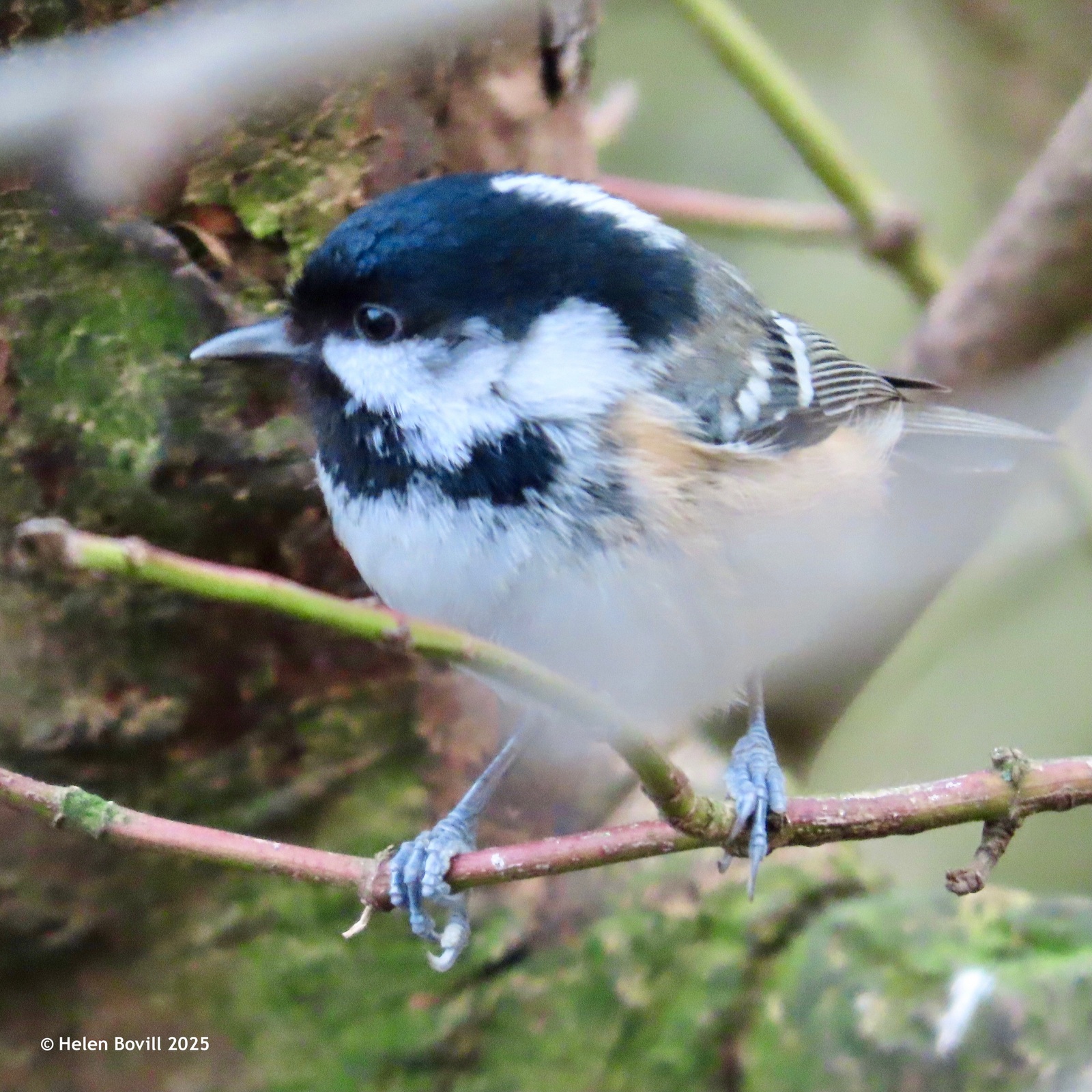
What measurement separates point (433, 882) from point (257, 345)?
46 centimetres

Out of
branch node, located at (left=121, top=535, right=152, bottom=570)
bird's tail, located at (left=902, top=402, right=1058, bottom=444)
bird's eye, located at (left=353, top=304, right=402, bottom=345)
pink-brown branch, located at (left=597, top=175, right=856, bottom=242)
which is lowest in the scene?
bird's tail, located at (left=902, top=402, right=1058, bottom=444)

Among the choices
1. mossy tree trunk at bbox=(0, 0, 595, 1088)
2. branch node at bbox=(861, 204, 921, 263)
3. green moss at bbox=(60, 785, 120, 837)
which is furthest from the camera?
branch node at bbox=(861, 204, 921, 263)

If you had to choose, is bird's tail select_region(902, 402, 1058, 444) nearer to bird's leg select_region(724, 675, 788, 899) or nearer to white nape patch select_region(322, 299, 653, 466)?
bird's leg select_region(724, 675, 788, 899)

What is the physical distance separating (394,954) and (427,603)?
0.52m

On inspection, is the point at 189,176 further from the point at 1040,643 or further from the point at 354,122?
the point at 1040,643

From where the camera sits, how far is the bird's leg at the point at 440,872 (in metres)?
1.02

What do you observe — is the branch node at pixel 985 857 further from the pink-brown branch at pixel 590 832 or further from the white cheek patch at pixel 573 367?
the white cheek patch at pixel 573 367

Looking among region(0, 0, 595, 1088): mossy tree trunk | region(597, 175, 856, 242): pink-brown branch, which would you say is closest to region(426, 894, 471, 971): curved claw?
region(0, 0, 595, 1088): mossy tree trunk

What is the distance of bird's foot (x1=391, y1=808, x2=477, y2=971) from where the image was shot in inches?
40.0

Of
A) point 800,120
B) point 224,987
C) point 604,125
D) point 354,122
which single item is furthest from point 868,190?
point 224,987

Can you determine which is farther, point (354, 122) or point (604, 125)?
point (604, 125)

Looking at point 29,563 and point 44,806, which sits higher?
point 44,806

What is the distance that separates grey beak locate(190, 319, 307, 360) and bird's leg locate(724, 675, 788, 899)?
0.51 m

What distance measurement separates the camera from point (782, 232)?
1633mm
